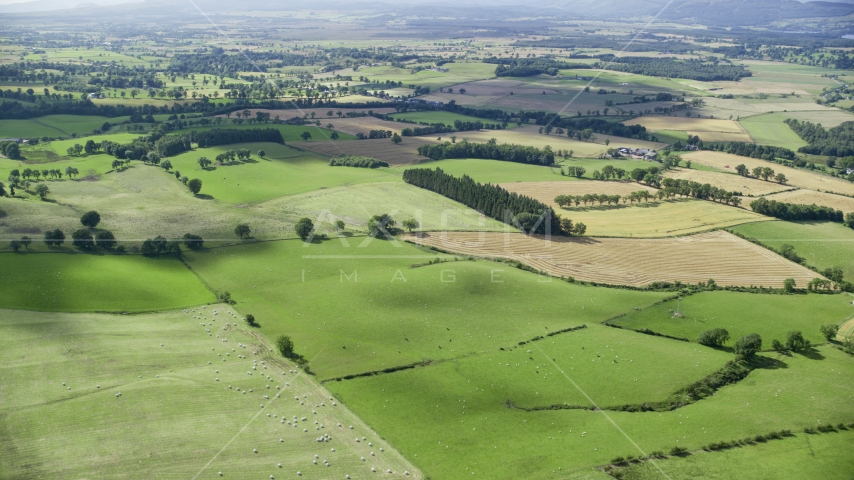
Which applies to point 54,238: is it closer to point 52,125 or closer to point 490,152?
point 490,152

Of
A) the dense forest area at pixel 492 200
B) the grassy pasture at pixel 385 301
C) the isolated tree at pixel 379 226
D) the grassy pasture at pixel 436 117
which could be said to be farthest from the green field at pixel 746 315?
the grassy pasture at pixel 436 117

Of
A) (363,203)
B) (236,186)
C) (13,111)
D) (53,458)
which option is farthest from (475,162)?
(13,111)

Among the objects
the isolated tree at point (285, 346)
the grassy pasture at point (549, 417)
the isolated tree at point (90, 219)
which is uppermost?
the isolated tree at point (90, 219)

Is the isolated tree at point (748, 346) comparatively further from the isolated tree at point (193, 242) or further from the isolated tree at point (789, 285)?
the isolated tree at point (193, 242)

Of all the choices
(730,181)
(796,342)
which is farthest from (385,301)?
(730,181)

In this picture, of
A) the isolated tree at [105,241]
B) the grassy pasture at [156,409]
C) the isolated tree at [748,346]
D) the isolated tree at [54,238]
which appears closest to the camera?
the grassy pasture at [156,409]

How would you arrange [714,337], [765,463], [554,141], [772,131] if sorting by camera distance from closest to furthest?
[765,463], [714,337], [554,141], [772,131]
